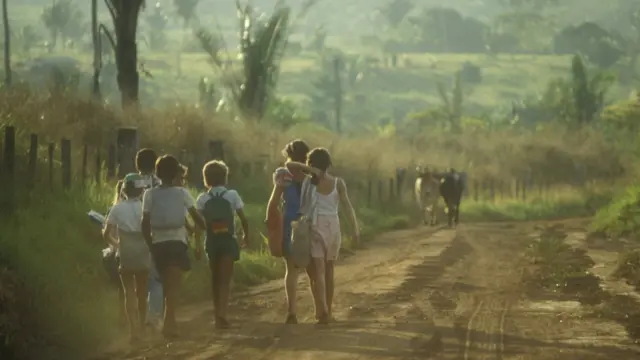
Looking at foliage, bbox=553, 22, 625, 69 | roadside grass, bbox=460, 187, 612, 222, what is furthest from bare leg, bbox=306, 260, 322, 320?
foliage, bbox=553, 22, 625, 69

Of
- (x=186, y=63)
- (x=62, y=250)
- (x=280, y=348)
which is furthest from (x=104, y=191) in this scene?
(x=186, y=63)

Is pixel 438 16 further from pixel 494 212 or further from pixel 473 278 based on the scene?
pixel 473 278

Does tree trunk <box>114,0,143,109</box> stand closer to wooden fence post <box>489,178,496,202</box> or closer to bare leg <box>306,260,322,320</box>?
bare leg <box>306,260,322,320</box>

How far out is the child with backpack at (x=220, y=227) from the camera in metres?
13.3

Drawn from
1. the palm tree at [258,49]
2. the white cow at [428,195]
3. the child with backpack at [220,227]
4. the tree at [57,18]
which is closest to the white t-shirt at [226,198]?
the child with backpack at [220,227]

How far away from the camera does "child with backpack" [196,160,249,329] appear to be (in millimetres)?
13320

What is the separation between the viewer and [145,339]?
41.7ft

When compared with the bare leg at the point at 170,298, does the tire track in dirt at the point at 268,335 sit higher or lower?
lower

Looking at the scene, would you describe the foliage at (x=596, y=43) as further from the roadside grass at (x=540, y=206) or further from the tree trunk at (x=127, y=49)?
the tree trunk at (x=127, y=49)

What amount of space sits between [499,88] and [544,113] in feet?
157

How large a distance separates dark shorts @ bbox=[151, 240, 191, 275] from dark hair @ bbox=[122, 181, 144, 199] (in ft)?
1.75

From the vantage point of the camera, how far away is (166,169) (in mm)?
12609

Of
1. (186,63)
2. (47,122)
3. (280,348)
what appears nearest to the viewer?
(280,348)

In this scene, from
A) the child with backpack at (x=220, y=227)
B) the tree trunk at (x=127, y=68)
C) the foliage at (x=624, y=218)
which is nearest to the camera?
the child with backpack at (x=220, y=227)
